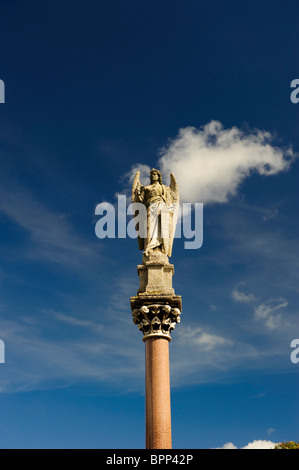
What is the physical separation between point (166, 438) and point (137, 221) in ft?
25.2

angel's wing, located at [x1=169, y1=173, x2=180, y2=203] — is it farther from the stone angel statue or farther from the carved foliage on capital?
the carved foliage on capital

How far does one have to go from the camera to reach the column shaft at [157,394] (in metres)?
13.7

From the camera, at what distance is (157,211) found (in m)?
17.9

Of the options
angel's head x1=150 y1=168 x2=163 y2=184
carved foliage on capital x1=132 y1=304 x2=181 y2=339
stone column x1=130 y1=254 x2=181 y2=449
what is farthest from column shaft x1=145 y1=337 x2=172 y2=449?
angel's head x1=150 y1=168 x2=163 y2=184

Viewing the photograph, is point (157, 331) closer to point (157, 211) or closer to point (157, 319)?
point (157, 319)

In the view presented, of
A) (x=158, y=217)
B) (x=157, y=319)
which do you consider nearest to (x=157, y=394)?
(x=157, y=319)

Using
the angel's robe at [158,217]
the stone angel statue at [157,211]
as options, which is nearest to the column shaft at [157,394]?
the stone angel statue at [157,211]

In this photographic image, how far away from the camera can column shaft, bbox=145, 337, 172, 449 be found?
13734mm

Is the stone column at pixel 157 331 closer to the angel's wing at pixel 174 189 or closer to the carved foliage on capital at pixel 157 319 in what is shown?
the carved foliage on capital at pixel 157 319

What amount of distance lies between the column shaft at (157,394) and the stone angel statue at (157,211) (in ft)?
11.0

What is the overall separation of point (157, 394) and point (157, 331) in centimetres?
191
